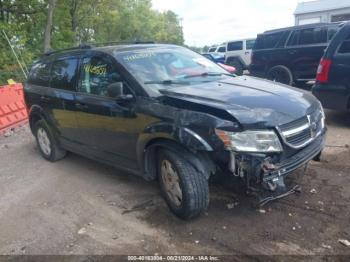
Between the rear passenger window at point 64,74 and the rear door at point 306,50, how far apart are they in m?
7.64

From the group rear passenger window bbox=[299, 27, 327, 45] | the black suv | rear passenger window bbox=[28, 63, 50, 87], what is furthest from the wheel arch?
rear passenger window bbox=[299, 27, 327, 45]

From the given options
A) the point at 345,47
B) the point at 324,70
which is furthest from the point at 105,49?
the point at 345,47

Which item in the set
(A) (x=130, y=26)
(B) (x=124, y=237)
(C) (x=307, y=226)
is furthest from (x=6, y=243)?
(A) (x=130, y=26)

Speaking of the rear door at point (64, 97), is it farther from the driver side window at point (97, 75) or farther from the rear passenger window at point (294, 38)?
the rear passenger window at point (294, 38)

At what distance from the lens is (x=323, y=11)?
759 inches

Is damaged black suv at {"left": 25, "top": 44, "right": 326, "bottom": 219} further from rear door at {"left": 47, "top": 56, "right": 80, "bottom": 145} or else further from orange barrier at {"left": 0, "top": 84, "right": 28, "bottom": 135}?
orange barrier at {"left": 0, "top": 84, "right": 28, "bottom": 135}

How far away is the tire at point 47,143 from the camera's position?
6.23m

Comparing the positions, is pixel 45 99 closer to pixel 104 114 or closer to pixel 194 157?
pixel 104 114

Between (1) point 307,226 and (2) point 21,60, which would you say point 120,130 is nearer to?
(1) point 307,226

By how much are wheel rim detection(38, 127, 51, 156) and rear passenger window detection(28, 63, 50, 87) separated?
78 cm

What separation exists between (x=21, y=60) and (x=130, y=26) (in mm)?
24870

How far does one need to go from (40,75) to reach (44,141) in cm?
108

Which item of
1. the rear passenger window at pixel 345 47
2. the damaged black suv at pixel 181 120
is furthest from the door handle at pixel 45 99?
the rear passenger window at pixel 345 47

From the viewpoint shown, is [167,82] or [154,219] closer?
[154,219]
